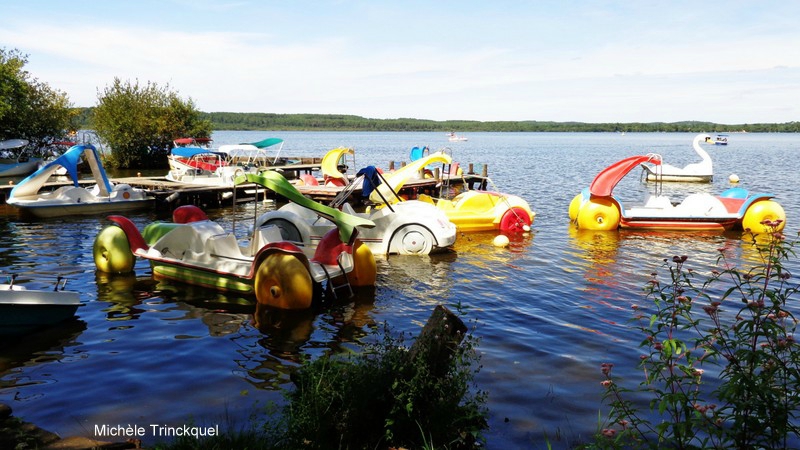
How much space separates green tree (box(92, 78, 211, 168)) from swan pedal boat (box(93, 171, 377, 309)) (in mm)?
32593

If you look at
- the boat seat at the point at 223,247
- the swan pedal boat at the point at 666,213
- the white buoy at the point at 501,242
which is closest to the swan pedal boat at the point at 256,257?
the boat seat at the point at 223,247

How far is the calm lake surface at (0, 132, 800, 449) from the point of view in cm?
687

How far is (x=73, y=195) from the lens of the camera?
20922 millimetres

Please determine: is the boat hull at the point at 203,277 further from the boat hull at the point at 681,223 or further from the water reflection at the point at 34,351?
the boat hull at the point at 681,223

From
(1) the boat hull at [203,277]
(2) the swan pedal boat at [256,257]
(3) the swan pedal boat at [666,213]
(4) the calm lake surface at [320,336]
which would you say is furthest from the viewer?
(3) the swan pedal boat at [666,213]

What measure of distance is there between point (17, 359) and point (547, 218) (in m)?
18.1

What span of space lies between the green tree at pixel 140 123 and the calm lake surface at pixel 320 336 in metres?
27.2

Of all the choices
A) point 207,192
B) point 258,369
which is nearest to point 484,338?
point 258,369

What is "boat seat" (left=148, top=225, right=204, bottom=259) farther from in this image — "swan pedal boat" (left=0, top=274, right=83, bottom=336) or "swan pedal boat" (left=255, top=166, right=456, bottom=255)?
"swan pedal boat" (left=255, top=166, right=456, bottom=255)

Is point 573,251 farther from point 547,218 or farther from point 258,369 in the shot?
point 258,369

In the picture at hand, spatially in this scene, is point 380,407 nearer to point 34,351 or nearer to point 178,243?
point 34,351

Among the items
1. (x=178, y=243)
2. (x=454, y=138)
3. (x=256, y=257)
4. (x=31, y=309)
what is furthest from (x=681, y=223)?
(x=454, y=138)

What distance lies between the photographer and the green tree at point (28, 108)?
1231 inches

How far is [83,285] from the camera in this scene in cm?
1212
